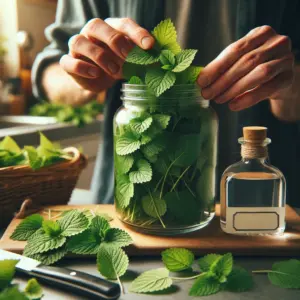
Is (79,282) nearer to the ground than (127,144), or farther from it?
nearer to the ground

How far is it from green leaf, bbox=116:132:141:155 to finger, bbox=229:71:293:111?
7.0 inches

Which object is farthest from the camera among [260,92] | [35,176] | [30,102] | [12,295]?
[30,102]

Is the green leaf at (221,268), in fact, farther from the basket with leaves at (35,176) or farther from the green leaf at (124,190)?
the basket with leaves at (35,176)

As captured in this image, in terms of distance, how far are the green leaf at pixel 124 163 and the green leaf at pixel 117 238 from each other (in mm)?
97

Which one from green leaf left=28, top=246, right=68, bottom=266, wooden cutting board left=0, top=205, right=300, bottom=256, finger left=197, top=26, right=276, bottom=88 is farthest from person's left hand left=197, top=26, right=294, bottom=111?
green leaf left=28, top=246, right=68, bottom=266

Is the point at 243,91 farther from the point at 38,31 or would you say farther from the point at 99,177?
the point at 38,31

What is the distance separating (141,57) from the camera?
65 cm

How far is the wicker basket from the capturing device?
2.62 feet

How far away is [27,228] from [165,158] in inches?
9.5

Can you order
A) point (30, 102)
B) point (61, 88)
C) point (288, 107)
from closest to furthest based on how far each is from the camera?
point (288, 107) < point (61, 88) < point (30, 102)

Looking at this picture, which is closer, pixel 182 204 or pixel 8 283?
pixel 8 283

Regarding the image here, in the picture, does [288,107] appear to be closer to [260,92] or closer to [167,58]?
[260,92]

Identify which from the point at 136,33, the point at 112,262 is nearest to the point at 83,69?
the point at 136,33

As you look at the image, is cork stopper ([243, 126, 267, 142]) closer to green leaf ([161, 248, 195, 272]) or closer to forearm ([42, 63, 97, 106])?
green leaf ([161, 248, 195, 272])
